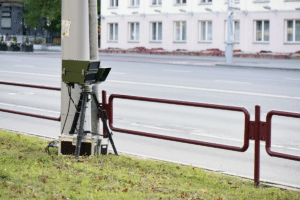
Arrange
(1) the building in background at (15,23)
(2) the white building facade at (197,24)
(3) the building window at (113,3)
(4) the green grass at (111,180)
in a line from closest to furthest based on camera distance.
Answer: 1. (4) the green grass at (111,180)
2. (2) the white building facade at (197,24)
3. (3) the building window at (113,3)
4. (1) the building in background at (15,23)

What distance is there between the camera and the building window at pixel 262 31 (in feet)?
138

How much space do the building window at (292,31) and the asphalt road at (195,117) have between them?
19782mm

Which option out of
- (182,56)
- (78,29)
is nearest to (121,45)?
(182,56)

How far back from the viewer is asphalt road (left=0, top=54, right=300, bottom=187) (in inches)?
325

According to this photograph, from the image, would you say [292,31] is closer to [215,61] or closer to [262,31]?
[262,31]

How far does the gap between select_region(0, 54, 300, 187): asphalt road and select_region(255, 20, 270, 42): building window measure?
20.9 metres

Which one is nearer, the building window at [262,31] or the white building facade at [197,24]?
the white building facade at [197,24]

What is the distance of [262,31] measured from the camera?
4228cm

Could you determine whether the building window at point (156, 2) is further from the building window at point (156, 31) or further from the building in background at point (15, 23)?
the building in background at point (15, 23)

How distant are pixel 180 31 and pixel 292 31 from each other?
36.9 ft

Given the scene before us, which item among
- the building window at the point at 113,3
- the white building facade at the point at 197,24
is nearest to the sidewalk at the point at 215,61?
the white building facade at the point at 197,24

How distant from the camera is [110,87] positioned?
741 inches

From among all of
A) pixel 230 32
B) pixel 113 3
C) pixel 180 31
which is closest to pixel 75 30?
pixel 230 32

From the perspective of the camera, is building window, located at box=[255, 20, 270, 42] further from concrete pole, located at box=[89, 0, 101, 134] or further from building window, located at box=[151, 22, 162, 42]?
concrete pole, located at box=[89, 0, 101, 134]
